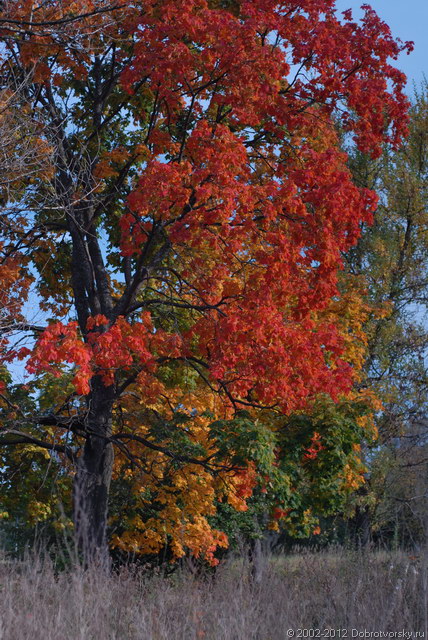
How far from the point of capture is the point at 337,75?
45.4 ft

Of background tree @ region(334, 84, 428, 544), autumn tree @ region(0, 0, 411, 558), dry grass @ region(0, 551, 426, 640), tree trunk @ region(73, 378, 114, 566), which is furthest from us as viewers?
background tree @ region(334, 84, 428, 544)

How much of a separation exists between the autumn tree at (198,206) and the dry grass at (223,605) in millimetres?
3905

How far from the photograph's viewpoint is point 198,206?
12422 mm

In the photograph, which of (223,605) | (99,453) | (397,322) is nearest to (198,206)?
(99,453)

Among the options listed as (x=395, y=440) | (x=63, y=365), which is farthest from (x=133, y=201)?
(x=395, y=440)

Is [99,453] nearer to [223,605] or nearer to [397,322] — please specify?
[223,605]

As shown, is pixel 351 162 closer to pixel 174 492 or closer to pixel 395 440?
pixel 395 440

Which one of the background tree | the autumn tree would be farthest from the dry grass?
the background tree

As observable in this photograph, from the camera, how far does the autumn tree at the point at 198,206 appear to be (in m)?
12.2

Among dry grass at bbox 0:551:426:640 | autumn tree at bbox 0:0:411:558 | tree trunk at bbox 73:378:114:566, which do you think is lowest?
dry grass at bbox 0:551:426:640

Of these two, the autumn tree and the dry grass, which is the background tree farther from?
the dry grass

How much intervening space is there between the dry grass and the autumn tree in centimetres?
391

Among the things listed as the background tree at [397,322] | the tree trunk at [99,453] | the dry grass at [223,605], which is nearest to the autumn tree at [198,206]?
the tree trunk at [99,453]

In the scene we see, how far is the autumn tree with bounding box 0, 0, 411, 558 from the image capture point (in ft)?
40.0
